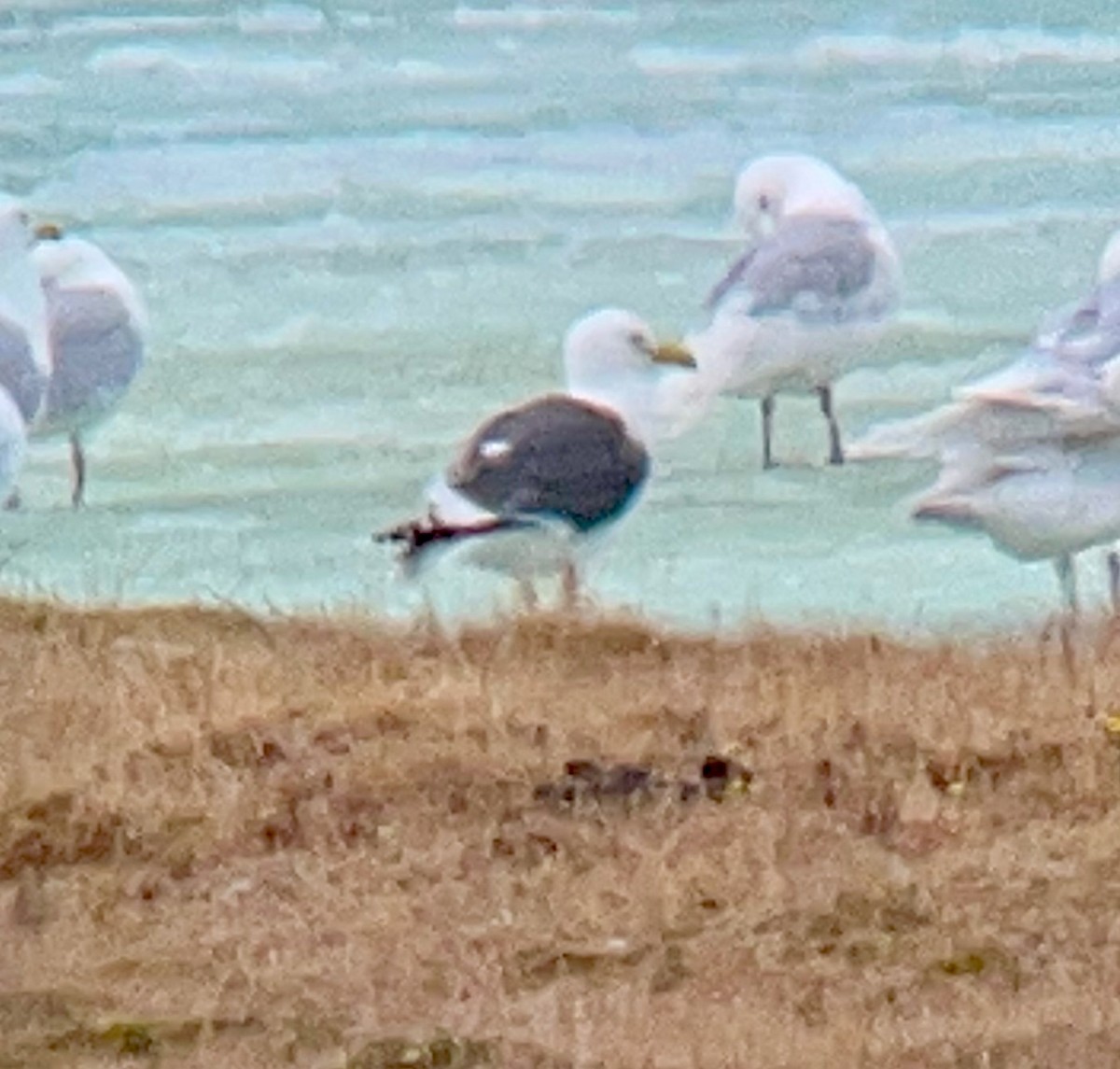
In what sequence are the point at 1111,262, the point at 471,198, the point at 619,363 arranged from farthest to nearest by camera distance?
the point at 471,198 → the point at 619,363 → the point at 1111,262

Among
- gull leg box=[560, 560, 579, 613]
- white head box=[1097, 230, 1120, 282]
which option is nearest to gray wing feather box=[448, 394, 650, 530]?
gull leg box=[560, 560, 579, 613]

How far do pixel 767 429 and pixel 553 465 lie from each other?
110cm

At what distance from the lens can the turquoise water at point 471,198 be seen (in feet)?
33.4

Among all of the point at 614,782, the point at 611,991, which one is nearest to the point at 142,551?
the point at 614,782

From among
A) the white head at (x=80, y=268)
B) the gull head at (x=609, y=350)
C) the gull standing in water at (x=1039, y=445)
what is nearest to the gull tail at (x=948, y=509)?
the gull standing in water at (x=1039, y=445)

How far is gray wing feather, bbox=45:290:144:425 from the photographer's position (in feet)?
33.3

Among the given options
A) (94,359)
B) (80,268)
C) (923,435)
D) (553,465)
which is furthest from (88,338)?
(923,435)

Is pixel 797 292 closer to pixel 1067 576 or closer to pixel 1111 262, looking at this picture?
pixel 1111 262

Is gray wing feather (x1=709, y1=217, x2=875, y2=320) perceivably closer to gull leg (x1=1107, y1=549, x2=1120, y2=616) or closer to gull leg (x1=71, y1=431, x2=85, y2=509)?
gull leg (x1=1107, y1=549, x2=1120, y2=616)

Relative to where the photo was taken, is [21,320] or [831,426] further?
[831,426]

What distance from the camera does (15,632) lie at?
8.99m

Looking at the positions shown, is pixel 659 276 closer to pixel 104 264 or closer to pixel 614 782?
pixel 104 264

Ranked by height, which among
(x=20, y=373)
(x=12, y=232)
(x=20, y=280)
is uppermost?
Answer: (x=12, y=232)

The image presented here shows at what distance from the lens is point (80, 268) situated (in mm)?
10219
